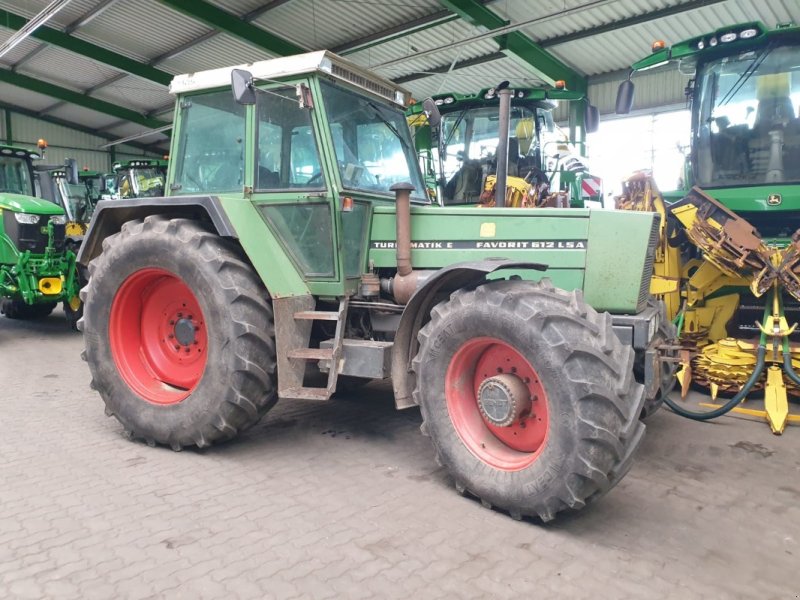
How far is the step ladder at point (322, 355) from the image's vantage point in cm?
351

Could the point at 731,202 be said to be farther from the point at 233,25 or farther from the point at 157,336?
the point at 233,25

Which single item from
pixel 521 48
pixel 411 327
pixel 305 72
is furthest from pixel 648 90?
pixel 411 327

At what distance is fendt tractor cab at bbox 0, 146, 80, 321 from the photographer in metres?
7.92

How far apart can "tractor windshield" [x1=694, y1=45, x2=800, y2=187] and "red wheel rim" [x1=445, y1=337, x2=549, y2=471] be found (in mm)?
3977

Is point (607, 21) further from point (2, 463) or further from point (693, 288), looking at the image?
point (2, 463)

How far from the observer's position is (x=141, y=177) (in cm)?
1364

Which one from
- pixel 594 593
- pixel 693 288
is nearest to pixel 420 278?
pixel 594 593

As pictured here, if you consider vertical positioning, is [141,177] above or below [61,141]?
below

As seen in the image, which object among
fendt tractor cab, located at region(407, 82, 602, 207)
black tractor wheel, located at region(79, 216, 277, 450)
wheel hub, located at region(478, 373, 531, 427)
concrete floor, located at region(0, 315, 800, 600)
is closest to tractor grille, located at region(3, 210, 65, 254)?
concrete floor, located at region(0, 315, 800, 600)

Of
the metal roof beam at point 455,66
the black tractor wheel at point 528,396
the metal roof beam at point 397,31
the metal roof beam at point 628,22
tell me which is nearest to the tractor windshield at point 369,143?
the black tractor wheel at point 528,396

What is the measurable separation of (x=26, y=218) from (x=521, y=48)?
8774mm

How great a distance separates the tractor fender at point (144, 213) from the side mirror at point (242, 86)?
2.09 ft

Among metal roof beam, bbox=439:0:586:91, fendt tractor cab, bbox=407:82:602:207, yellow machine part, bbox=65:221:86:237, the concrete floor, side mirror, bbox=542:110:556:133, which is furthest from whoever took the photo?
metal roof beam, bbox=439:0:586:91

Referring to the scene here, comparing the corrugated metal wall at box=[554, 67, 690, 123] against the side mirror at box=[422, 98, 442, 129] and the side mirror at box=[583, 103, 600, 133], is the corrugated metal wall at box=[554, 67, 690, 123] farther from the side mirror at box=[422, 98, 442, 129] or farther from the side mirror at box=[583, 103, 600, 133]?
the side mirror at box=[422, 98, 442, 129]
